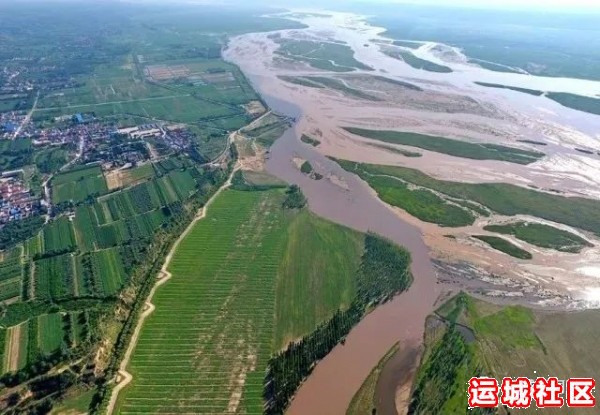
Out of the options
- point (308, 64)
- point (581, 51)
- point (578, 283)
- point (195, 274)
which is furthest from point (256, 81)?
point (581, 51)

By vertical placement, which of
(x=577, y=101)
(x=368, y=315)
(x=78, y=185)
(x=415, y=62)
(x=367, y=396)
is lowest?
(x=367, y=396)

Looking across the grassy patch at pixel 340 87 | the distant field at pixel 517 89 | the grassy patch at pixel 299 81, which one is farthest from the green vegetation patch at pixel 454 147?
the distant field at pixel 517 89

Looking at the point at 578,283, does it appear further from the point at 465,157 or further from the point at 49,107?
the point at 49,107

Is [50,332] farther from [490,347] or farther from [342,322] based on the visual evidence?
[490,347]

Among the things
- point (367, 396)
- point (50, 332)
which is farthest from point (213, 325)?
point (367, 396)

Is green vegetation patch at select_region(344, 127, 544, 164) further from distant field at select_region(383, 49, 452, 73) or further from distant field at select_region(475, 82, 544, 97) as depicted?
distant field at select_region(383, 49, 452, 73)

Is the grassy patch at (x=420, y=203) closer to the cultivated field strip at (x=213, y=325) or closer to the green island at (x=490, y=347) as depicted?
the green island at (x=490, y=347)
